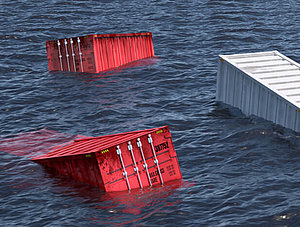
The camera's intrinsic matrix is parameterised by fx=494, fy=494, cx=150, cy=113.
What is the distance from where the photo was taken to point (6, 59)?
38781mm

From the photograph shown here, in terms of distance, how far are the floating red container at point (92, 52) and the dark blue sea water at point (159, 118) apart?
841 millimetres

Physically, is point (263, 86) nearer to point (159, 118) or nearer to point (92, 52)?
point (159, 118)

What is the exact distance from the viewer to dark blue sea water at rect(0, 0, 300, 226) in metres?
17.4

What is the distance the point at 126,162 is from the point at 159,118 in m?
8.60

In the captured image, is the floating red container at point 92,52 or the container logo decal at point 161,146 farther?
the floating red container at point 92,52

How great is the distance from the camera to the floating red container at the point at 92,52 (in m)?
33.6

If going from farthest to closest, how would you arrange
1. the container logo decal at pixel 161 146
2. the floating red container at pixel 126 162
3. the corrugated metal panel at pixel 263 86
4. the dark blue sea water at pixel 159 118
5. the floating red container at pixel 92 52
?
the floating red container at pixel 92 52 → the corrugated metal panel at pixel 263 86 → the container logo decal at pixel 161 146 → the floating red container at pixel 126 162 → the dark blue sea water at pixel 159 118

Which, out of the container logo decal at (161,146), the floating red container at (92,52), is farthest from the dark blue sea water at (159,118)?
the container logo decal at (161,146)

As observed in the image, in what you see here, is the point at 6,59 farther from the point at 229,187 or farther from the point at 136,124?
the point at 229,187

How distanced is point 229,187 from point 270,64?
34.1ft

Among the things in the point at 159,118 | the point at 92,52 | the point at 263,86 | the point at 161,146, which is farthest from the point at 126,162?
the point at 92,52

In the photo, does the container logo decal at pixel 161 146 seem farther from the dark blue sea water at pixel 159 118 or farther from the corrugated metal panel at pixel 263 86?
the corrugated metal panel at pixel 263 86

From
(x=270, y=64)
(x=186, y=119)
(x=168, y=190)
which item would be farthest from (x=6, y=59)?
(x=168, y=190)

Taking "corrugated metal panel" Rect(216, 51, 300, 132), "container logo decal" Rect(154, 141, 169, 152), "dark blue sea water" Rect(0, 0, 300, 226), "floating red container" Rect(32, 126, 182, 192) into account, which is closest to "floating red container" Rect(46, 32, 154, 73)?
"dark blue sea water" Rect(0, 0, 300, 226)
